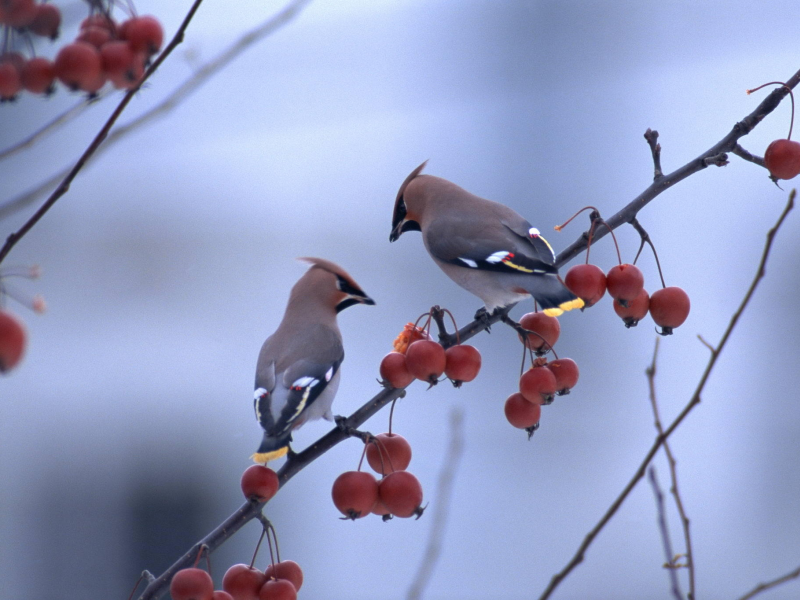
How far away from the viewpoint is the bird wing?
67.8 inches

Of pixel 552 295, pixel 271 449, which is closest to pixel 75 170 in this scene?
pixel 271 449

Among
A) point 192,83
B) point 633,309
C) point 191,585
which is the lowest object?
point 191,585

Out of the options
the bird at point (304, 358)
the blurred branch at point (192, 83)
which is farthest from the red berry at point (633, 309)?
the blurred branch at point (192, 83)

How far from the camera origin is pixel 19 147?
971mm

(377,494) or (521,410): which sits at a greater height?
(521,410)

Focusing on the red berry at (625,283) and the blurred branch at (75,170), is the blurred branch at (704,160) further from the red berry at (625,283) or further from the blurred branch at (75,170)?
the blurred branch at (75,170)

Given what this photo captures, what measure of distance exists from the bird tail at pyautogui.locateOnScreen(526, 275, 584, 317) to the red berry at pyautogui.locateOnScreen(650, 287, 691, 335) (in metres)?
0.13

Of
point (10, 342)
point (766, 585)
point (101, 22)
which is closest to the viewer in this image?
point (10, 342)

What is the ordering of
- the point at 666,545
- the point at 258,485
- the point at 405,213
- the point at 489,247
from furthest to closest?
the point at 405,213
the point at 489,247
the point at 258,485
the point at 666,545

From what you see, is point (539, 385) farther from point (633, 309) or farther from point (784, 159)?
point (784, 159)

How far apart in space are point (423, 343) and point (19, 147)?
63 cm

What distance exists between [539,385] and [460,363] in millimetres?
149

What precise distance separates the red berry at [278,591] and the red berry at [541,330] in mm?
571

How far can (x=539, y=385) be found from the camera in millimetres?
1371
